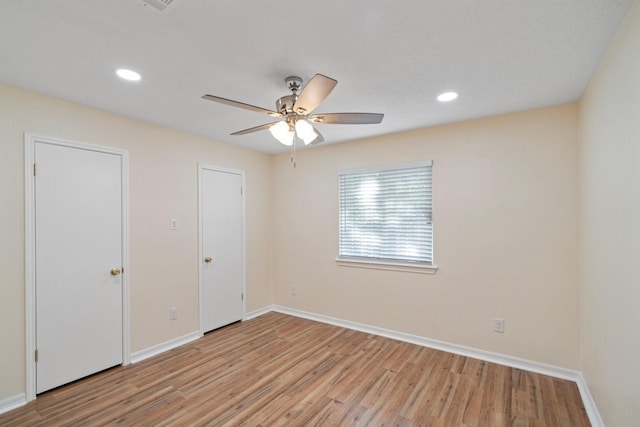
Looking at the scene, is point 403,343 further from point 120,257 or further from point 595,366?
point 120,257

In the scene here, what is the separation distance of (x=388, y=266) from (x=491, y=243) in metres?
1.15

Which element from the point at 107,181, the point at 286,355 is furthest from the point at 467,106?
the point at 107,181

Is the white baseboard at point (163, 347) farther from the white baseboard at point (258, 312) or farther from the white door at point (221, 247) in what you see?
the white baseboard at point (258, 312)

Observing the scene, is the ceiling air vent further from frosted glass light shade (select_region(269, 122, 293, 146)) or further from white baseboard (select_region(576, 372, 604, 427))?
white baseboard (select_region(576, 372, 604, 427))

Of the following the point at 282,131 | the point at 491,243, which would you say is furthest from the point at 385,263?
the point at 282,131

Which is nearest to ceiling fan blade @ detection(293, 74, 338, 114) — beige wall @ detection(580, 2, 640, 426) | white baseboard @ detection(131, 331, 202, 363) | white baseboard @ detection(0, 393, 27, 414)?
beige wall @ detection(580, 2, 640, 426)

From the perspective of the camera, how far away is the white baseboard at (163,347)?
3.00m

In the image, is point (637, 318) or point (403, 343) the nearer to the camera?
point (637, 318)

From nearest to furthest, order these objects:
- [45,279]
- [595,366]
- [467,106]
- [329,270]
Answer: [595,366] < [45,279] < [467,106] < [329,270]

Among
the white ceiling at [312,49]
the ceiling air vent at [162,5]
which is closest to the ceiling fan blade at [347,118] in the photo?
the white ceiling at [312,49]

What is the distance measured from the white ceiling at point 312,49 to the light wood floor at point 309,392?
2454 mm

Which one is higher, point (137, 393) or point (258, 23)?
point (258, 23)

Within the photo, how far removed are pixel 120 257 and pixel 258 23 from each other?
8.36 ft

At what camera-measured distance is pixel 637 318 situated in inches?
55.1
